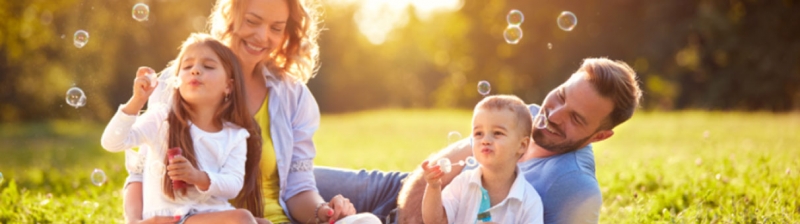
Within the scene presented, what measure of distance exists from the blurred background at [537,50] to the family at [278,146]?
14454mm

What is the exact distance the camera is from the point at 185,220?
3.10m

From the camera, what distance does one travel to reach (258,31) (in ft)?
12.8

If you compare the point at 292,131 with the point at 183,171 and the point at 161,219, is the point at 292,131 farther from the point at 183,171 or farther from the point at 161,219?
the point at 183,171

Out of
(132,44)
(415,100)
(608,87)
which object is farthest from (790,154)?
(415,100)

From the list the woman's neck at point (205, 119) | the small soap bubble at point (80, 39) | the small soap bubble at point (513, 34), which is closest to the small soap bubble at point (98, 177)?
the small soap bubble at point (80, 39)

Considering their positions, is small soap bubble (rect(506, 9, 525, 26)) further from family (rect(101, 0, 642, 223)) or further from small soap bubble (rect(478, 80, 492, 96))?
family (rect(101, 0, 642, 223))

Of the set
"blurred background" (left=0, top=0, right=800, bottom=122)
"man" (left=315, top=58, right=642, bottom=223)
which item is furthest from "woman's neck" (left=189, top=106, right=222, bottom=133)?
"blurred background" (left=0, top=0, right=800, bottom=122)

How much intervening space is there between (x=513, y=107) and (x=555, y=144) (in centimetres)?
50

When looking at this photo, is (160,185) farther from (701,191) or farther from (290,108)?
(701,191)

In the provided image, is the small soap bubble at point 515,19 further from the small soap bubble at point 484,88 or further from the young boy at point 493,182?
the young boy at point 493,182

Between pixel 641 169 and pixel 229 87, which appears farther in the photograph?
pixel 641 169

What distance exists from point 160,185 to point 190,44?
0.62m

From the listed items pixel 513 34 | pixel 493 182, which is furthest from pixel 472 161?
pixel 513 34

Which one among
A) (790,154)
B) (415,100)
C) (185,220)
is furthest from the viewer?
(415,100)
